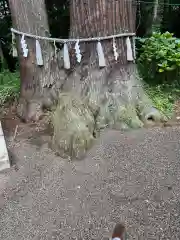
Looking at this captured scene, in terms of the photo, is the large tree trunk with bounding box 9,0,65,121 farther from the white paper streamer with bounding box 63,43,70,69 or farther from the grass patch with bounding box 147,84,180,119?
the grass patch with bounding box 147,84,180,119

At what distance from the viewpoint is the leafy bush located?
403 cm

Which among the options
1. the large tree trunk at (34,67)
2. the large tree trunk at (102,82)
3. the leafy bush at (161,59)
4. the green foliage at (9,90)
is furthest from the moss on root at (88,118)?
the green foliage at (9,90)

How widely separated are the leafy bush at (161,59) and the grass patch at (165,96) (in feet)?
0.41

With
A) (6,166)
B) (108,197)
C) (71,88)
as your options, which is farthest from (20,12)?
(108,197)

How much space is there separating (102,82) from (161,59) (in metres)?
0.95

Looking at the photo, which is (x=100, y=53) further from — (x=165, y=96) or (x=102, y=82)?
(x=165, y=96)

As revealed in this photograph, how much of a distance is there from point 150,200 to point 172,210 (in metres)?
0.20

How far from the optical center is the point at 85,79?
3.72 meters

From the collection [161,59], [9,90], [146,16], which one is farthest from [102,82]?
[146,16]

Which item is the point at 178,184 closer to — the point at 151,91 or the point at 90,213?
the point at 90,213

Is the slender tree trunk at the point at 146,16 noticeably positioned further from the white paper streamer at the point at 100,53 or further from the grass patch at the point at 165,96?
the white paper streamer at the point at 100,53

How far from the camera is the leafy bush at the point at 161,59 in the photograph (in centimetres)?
403

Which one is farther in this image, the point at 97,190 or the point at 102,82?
the point at 102,82

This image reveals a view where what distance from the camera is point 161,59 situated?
409cm
